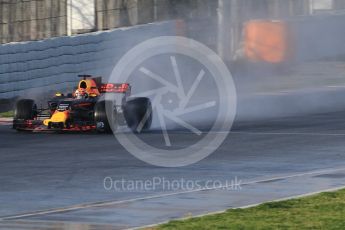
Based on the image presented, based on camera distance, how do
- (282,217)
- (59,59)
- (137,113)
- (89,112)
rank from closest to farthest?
(282,217)
(89,112)
(137,113)
(59,59)

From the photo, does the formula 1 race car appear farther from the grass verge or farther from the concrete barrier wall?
the grass verge

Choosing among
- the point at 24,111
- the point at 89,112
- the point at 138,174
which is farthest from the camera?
the point at 24,111

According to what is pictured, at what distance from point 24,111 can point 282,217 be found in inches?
446

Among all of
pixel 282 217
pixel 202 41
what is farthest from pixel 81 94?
pixel 202 41

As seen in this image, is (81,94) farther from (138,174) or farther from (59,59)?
(59,59)

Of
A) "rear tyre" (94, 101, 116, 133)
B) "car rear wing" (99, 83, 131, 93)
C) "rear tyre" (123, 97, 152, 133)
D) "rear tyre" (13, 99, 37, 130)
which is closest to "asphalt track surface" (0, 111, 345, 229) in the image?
"rear tyre" (94, 101, 116, 133)

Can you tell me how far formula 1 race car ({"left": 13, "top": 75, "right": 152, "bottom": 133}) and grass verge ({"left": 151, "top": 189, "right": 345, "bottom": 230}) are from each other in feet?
29.5

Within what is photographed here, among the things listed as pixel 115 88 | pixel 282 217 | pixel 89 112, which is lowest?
pixel 282 217

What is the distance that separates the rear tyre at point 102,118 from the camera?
21328 mm

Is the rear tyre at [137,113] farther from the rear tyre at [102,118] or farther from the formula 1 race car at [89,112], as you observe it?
the rear tyre at [102,118]

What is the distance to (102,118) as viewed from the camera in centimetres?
2145

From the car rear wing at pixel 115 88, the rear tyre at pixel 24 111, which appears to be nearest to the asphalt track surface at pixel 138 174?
the rear tyre at pixel 24 111

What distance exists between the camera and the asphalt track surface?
12.4m

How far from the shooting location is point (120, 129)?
72.3ft
